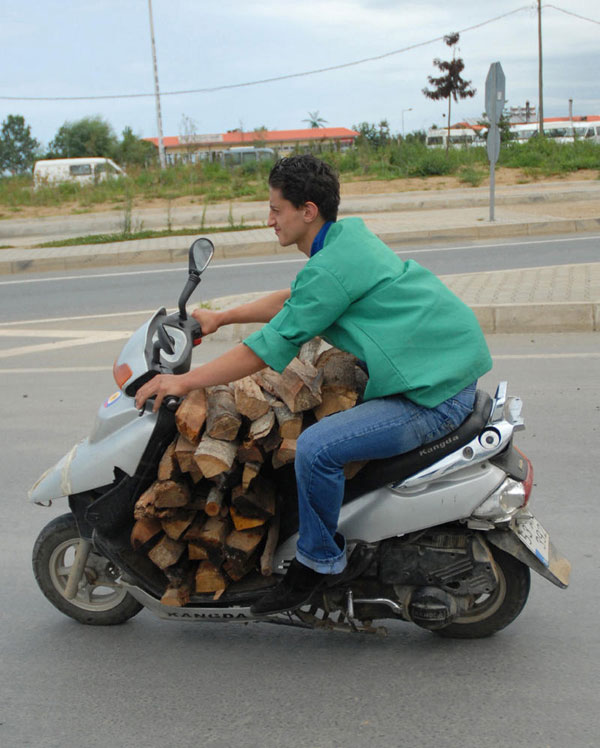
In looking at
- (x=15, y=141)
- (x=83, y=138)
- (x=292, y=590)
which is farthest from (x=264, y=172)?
(x=15, y=141)

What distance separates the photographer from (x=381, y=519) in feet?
9.66

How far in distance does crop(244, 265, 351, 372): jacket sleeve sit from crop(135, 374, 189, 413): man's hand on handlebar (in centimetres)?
26

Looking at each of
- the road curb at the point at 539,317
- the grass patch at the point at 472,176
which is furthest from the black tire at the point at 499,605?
the grass patch at the point at 472,176

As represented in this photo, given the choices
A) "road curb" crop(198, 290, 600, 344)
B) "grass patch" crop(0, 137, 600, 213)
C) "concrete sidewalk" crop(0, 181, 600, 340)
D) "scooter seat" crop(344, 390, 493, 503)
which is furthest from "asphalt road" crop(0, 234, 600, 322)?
"grass patch" crop(0, 137, 600, 213)

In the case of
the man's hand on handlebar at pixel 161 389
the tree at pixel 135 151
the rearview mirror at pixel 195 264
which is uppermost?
the tree at pixel 135 151

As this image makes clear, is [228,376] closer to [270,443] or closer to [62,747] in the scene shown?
[270,443]

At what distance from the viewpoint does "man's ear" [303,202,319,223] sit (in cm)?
292

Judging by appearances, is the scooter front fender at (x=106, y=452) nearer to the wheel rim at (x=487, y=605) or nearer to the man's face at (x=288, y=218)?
the man's face at (x=288, y=218)

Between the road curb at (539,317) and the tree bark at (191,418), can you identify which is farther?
the road curb at (539,317)

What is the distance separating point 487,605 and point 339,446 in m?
0.87

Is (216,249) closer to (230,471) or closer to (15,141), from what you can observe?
(230,471)

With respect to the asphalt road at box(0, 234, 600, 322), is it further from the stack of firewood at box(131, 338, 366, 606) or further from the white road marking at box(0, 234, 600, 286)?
the stack of firewood at box(131, 338, 366, 606)

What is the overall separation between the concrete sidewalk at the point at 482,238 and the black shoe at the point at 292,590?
546 centimetres

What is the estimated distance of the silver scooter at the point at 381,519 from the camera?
2.91 meters
